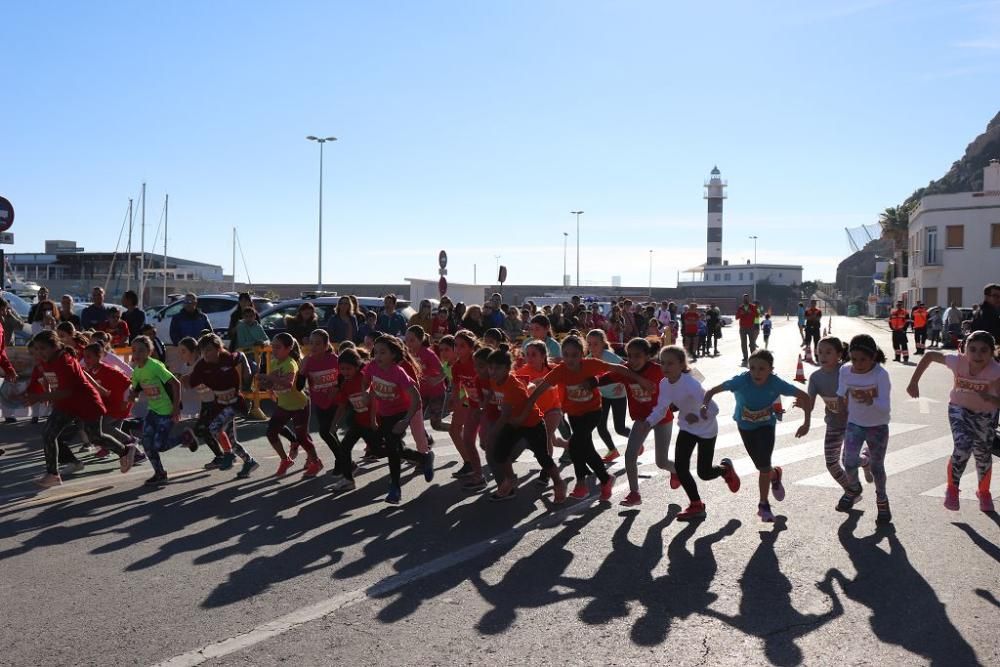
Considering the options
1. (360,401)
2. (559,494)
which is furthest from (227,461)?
(559,494)

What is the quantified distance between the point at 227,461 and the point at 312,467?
99 centimetres

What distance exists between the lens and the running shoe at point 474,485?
8887mm

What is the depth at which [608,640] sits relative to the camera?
189 inches

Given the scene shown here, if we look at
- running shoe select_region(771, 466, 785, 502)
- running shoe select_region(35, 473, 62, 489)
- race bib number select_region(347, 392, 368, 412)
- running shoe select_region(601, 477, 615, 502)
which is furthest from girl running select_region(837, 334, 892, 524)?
running shoe select_region(35, 473, 62, 489)

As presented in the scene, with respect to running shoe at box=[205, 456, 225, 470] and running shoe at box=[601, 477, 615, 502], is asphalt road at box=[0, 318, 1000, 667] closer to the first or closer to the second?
running shoe at box=[601, 477, 615, 502]

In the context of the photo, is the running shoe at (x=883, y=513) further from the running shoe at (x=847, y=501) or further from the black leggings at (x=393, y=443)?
the black leggings at (x=393, y=443)

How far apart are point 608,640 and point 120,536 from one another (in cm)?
390

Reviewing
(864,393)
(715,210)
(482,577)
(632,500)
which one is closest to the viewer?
(482,577)

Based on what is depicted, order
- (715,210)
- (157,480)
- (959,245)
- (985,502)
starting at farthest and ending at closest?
(715,210)
(959,245)
(157,480)
(985,502)

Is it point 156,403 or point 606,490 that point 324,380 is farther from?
point 606,490

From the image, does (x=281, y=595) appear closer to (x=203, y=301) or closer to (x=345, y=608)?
(x=345, y=608)

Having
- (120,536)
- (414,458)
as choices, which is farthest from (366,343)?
(120,536)

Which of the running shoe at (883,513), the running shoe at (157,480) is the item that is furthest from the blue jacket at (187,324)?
the running shoe at (883,513)

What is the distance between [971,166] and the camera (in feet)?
348
